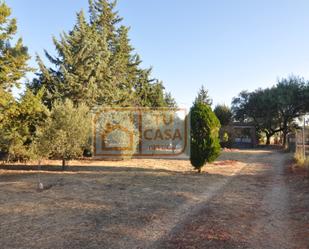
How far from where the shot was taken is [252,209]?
291 inches

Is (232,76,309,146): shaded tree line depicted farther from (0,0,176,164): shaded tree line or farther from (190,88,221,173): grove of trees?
(190,88,221,173): grove of trees

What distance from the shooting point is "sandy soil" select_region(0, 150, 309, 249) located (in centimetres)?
506

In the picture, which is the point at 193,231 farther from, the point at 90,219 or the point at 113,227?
the point at 90,219

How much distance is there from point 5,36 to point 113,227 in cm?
1203

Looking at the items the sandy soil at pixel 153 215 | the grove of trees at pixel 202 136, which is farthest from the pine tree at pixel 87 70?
the sandy soil at pixel 153 215

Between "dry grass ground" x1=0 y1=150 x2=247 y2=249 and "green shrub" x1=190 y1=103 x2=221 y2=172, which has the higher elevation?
"green shrub" x1=190 y1=103 x2=221 y2=172

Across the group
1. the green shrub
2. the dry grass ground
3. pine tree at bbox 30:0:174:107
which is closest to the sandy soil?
the dry grass ground

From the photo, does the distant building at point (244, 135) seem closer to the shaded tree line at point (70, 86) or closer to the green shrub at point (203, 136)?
the shaded tree line at point (70, 86)

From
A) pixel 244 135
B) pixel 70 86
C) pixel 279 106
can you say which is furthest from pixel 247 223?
pixel 244 135

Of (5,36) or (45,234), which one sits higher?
(5,36)

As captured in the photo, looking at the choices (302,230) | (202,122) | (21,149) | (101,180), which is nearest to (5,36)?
(21,149)

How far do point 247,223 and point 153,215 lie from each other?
Answer: 6.41 feet

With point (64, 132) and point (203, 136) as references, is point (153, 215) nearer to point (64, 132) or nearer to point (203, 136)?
point (203, 136)

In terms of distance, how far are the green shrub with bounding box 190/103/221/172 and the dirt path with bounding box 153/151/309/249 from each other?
439cm
